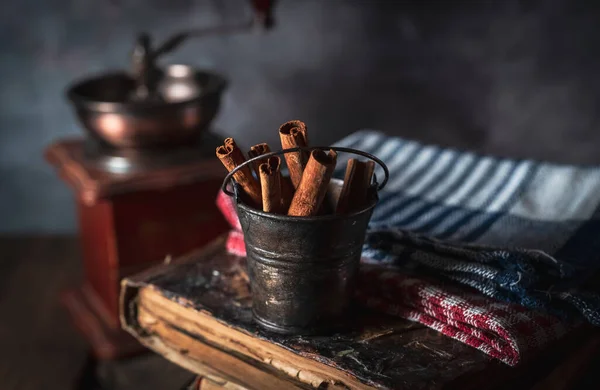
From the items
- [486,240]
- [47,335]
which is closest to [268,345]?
[486,240]

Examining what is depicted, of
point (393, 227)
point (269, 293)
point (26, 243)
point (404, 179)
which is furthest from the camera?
point (26, 243)

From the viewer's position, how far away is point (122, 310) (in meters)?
1.16

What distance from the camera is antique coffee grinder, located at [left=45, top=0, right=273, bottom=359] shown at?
178 cm

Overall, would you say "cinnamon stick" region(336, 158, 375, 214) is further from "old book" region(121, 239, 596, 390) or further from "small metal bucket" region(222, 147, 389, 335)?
"old book" region(121, 239, 596, 390)

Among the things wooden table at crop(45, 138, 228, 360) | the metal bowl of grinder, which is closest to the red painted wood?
wooden table at crop(45, 138, 228, 360)

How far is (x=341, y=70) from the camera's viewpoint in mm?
2230

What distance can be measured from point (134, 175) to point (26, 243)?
1029mm

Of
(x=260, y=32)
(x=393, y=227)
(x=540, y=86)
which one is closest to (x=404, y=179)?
(x=393, y=227)

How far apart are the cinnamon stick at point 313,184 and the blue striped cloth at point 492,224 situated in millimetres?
240

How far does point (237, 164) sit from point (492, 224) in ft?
1.72

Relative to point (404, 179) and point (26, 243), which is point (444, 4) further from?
point (26, 243)

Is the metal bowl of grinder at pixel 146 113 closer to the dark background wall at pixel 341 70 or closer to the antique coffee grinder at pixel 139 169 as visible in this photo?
the antique coffee grinder at pixel 139 169

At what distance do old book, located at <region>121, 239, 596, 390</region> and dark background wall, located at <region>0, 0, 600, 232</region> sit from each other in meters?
1.03

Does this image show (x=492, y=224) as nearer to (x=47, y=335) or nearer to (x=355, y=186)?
(x=355, y=186)
